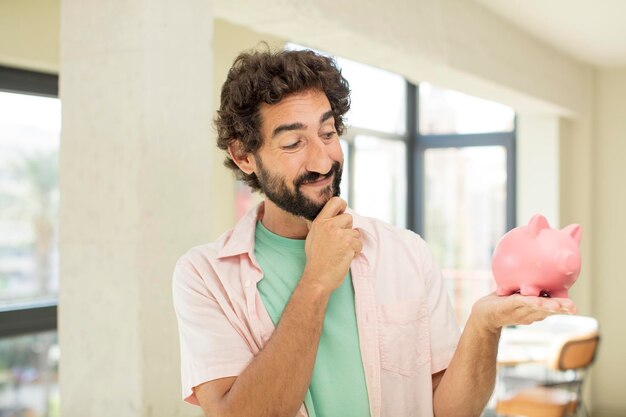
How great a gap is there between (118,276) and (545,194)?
4573 mm

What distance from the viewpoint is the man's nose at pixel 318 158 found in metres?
1.40

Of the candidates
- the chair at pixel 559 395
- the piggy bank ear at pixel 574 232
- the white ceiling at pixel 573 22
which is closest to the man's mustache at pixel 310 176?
the piggy bank ear at pixel 574 232

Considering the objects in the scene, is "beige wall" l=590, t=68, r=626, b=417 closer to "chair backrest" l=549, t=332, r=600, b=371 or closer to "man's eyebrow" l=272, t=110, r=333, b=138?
"chair backrest" l=549, t=332, r=600, b=371

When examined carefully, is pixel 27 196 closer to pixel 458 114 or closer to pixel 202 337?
pixel 202 337

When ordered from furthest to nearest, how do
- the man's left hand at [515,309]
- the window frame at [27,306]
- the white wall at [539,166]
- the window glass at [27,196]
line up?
Result: the white wall at [539,166]
the window glass at [27,196]
the window frame at [27,306]
the man's left hand at [515,309]

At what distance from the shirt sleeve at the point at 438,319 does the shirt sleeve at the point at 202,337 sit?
41cm

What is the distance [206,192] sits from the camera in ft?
6.71

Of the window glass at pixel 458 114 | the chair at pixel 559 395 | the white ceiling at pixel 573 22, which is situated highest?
the white ceiling at pixel 573 22

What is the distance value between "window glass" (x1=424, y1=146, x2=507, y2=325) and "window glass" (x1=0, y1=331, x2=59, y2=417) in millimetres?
3622

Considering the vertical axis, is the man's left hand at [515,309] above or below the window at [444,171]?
below

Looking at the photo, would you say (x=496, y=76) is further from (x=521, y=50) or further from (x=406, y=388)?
(x=406, y=388)

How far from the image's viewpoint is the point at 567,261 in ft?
4.73

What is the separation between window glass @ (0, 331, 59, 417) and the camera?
3.88 metres

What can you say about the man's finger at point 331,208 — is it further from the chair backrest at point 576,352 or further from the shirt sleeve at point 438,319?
the chair backrest at point 576,352
